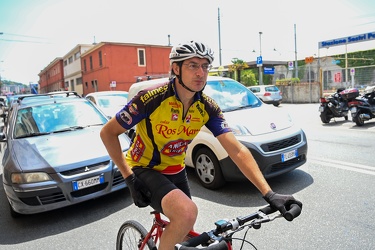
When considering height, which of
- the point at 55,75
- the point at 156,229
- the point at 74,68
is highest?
the point at 55,75

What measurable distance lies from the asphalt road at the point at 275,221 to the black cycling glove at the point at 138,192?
5.26 feet

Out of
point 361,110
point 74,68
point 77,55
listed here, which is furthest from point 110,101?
point 74,68

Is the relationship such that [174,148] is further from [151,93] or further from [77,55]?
[77,55]

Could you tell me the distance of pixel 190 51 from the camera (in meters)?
2.08

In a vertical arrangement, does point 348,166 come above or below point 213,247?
below

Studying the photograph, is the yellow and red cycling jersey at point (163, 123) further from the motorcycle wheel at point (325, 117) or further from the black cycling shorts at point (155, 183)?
the motorcycle wheel at point (325, 117)

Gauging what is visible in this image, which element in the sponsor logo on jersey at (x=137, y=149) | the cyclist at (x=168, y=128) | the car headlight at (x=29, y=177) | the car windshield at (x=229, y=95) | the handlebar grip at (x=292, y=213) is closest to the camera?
the handlebar grip at (x=292, y=213)

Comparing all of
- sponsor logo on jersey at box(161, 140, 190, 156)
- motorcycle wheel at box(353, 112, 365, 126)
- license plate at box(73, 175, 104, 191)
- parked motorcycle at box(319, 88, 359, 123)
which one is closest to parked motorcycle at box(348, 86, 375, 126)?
motorcycle wheel at box(353, 112, 365, 126)

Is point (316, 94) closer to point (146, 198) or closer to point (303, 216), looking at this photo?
point (303, 216)

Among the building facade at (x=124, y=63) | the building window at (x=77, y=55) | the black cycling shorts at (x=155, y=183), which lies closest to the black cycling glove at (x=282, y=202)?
the black cycling shorts at (x=155, y=183)

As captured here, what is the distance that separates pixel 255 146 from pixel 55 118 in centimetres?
343

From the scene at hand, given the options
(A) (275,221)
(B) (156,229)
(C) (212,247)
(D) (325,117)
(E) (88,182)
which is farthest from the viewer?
(D) (325,117)

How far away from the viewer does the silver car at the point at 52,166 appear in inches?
153

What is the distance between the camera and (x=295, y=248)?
119 inches
